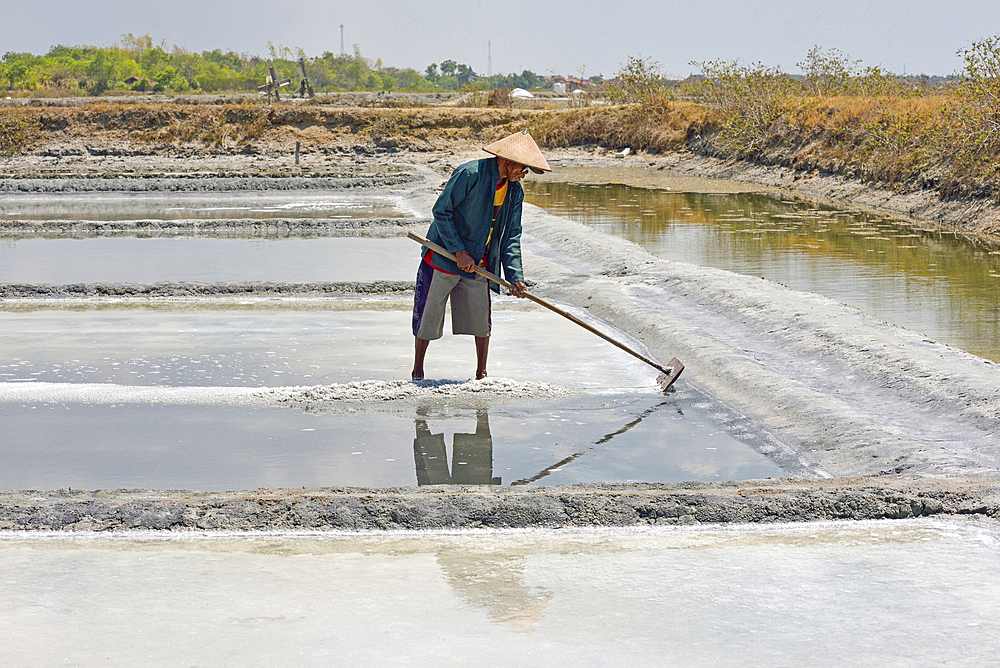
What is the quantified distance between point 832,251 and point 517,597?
8214 mm

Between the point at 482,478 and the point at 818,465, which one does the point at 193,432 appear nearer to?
the point at 482,478

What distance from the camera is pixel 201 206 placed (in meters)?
16.2

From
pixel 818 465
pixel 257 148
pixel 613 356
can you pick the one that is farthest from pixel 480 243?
pixel 257 148

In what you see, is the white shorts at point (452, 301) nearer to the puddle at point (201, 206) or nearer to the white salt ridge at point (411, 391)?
the white salt ridge at point (411, 391)

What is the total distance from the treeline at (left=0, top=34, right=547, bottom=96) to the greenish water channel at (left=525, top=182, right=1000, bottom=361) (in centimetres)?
3202

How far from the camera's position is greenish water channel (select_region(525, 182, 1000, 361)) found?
23.5 feet

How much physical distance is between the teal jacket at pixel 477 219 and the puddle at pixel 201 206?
9110 millimetres

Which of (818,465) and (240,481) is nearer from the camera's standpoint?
(240,481)

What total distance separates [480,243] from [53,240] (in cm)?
849

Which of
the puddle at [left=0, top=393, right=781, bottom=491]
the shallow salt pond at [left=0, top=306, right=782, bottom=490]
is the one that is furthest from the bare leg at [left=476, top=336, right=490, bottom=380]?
the puddle at [left=0, top=393, right=781, bottom=491]

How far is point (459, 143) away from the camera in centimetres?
2961

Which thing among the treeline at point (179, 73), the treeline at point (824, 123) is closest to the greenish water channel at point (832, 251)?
the treeline at point (824, 123)

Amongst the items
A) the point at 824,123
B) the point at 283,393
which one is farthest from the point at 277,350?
the point at 824,123

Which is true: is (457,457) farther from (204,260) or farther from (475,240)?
(204,260)
